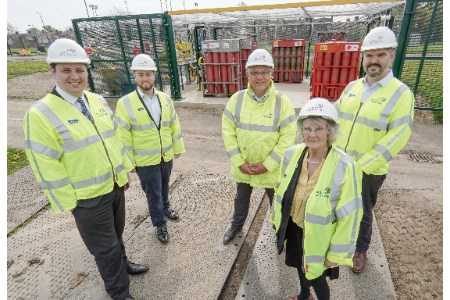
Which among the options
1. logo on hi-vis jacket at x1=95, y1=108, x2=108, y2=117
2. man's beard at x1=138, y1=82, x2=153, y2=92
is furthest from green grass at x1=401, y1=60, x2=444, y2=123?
logo on hi-vis jacket at x1=95, y1=108, x2=108, y2=117

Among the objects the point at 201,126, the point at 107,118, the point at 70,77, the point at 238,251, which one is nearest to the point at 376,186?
the point at 238,251

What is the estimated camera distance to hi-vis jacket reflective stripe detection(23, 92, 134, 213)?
206cm

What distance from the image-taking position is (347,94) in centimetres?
285

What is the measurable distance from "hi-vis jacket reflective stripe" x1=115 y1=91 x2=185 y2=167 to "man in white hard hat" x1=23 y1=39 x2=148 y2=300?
1.64 ft

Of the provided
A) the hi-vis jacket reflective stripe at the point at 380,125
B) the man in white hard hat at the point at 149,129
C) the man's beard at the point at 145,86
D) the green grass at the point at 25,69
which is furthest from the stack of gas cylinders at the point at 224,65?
the green grass at the point at 25,69

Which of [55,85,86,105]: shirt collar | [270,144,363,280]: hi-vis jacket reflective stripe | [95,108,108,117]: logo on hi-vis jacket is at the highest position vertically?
[55,85,86,105]: shirt collar

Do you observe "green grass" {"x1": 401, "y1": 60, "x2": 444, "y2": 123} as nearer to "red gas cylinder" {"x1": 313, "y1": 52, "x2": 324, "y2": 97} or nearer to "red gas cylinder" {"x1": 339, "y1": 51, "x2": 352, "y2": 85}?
"red gas cylinder" {"x1": 339, "y1": 51, "x2": 352, "y2": 85}

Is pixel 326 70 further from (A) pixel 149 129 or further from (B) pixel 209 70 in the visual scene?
(A) pixel 149 129

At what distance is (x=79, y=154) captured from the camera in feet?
7.23

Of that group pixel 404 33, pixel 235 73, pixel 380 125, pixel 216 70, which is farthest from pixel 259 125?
pixel 216 70

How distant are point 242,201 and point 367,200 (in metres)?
1.38

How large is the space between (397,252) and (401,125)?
5.86ft

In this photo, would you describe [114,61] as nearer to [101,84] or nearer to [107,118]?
[101,84]

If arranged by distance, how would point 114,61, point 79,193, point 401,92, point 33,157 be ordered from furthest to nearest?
point 114,61
point 401,92
point 79,193
point 33,157
